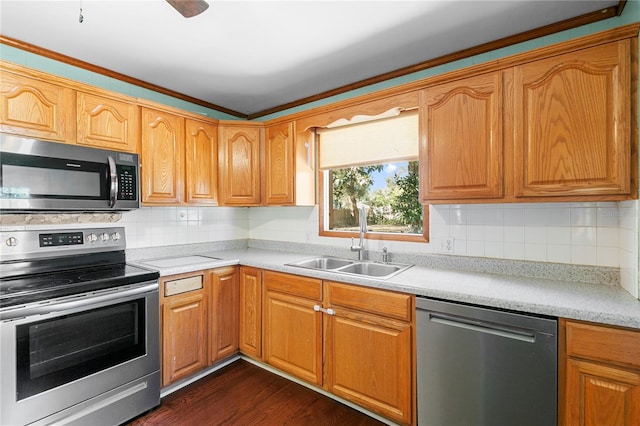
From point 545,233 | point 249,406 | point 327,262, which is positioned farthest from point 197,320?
point 545,233

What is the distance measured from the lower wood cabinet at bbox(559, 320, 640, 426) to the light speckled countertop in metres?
0.06

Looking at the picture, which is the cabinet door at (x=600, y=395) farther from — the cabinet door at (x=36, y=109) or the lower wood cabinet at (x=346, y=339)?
the cabinet door at (x=36, y=109)

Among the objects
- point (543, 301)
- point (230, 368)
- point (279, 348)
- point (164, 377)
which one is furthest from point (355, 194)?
point (164, 377)

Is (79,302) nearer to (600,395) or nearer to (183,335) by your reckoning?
(183,335)

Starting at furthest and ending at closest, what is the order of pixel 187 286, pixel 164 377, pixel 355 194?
pixel 355 194, pixel 187 286, pixel 164 377

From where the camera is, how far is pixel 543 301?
141 cm

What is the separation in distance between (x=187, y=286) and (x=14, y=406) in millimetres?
1023

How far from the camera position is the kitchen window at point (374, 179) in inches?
93.9

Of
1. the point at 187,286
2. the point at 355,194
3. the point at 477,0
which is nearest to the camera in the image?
the point at 477,0

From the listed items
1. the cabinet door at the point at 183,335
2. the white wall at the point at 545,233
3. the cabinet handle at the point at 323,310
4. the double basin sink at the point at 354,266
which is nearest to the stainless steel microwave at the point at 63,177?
the cabinet door at the point at 183,335

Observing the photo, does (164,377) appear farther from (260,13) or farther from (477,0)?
(477,0)

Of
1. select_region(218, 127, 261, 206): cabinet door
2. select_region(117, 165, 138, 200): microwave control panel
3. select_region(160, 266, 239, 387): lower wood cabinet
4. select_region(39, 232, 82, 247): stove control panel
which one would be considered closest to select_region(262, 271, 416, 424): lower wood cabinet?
select_region(160, 266, 239, 387): lower wood cabinet

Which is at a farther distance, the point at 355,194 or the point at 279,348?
the point at 355,194

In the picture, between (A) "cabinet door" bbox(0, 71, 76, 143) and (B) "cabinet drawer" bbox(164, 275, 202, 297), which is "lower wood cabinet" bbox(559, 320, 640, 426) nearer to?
(B) "cabinet drawer" bbox(164, 275, 202, 297)
